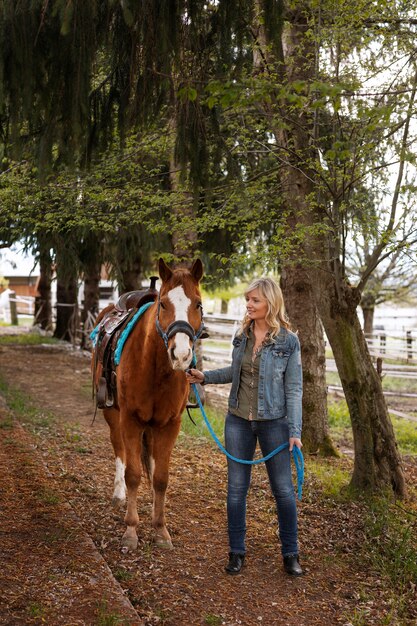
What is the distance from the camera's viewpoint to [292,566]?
410 centimetres

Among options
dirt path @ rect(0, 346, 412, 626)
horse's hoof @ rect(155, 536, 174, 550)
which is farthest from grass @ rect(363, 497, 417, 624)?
horse's hoof @ rect(155, 536, 174, 550)

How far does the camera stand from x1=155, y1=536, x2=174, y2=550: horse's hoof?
4469 mm

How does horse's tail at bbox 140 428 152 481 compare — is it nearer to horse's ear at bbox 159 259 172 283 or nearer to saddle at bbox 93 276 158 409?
saddle at bbox 93 276 158 409

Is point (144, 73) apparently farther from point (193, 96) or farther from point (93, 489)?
point (93, 489)

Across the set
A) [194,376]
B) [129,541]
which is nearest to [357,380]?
[194,376]

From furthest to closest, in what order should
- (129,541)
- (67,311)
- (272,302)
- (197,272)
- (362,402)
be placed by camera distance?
(67,311) < (362,402) < (129,541) < (197,272) < (272,302)

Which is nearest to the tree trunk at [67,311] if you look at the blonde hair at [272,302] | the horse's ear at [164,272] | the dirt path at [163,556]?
the dirt path at [163,556]

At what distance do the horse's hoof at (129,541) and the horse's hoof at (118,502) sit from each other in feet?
2.60

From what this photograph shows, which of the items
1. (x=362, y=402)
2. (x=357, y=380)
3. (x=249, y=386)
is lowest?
(x=362, y=402)

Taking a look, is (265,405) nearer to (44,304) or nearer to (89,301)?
(89,301)

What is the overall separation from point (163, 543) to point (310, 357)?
380cm

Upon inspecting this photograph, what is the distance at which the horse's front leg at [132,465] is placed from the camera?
14.8 feet

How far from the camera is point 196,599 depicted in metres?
3.74

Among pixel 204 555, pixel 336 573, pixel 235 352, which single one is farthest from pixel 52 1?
pixel 336 573
